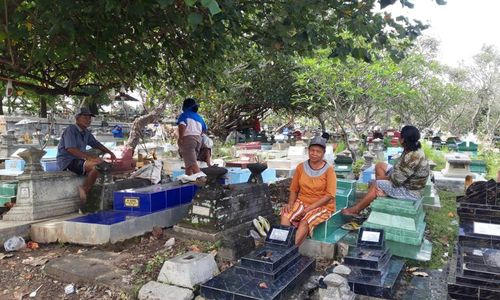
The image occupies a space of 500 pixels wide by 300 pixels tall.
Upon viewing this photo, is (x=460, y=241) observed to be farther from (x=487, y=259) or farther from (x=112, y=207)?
(x=112, y=207)

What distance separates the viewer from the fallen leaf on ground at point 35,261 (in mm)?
4195

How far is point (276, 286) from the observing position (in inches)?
129

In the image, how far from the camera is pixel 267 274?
3379 mm

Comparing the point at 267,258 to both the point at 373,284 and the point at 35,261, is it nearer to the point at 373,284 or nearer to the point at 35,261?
the point at 373,284

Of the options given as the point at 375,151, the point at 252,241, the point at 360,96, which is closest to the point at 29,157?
the point at 252,241

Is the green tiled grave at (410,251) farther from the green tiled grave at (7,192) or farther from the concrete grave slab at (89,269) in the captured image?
the green tiled grave at (7,192)

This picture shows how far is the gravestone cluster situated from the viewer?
2771mm

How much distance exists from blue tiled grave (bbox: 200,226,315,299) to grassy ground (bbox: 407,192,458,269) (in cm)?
149

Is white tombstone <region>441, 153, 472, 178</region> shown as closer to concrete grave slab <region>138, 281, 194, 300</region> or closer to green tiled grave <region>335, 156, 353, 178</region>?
green tiled grave <region>335, 156, 353, 178</region>

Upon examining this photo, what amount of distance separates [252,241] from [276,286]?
1.40 meters

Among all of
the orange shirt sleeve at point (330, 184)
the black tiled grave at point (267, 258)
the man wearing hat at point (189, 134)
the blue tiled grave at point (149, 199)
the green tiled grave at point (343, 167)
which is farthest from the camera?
the green tiled grave at point (343, 167)

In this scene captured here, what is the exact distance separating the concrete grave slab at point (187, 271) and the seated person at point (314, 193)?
134cm

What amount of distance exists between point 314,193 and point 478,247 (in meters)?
1.93

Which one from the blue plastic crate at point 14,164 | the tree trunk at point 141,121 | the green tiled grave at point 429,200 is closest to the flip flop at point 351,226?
the green tiled grave at point 429,200
